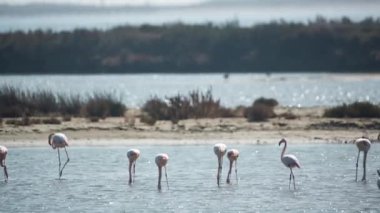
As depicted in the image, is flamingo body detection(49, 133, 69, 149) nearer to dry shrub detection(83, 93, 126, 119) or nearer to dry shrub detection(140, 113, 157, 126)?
dry shrub detection(140, 113, 157, 126)

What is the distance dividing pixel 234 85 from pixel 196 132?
4209cm

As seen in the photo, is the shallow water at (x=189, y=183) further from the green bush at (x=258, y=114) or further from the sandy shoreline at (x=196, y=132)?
the green bush at (x=258, y=114)

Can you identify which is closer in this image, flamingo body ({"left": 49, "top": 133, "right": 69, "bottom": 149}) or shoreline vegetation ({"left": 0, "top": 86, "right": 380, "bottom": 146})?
flamingo body ({"left": 49, "top": 133, "right": 69, "bottom": 149})

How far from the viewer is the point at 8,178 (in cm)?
2141

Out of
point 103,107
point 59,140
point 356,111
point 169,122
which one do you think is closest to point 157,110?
point 169,122

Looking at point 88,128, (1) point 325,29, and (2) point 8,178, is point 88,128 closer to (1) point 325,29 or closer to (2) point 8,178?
(2) point 8,178

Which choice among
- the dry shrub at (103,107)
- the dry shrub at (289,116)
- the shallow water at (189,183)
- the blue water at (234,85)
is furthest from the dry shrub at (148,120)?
the blue water at (234,85)

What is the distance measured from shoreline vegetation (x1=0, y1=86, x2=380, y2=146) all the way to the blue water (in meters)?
17.6

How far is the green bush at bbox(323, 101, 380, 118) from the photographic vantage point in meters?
30.5

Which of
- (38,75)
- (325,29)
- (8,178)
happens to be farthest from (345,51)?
(8,178)

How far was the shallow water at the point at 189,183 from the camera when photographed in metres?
18.3

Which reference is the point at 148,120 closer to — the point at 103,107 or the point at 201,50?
the point at 103,107

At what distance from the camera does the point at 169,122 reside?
98.4 ft

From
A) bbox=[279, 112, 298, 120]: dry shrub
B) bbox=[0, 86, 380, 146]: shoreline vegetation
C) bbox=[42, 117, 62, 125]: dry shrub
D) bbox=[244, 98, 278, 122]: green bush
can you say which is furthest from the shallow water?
bbox=[279, 112, 298, 120]: dry shrub
